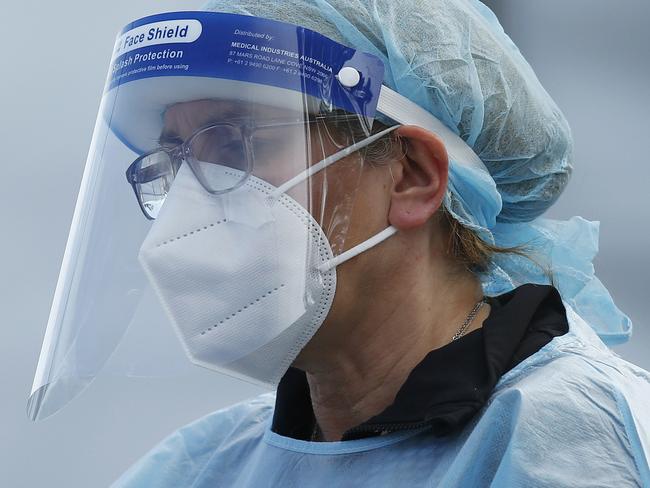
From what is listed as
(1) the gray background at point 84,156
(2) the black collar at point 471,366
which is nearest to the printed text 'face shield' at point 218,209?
(2) the black collar at point 471,366

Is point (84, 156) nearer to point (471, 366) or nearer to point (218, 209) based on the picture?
point (218, 209)

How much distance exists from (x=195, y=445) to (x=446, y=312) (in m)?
0.57

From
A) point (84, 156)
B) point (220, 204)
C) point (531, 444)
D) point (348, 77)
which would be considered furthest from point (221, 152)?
point (84, 156)

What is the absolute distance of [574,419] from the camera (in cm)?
119

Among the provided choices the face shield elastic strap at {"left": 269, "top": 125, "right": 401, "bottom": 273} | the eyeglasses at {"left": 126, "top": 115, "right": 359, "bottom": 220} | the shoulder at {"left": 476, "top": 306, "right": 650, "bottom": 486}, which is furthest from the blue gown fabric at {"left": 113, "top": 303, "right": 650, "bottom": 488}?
the eyeglasses at {"left": 126, "top": 115, "right": 359, "bottom": 220}

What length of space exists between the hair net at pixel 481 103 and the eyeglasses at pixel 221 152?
5.5 inches

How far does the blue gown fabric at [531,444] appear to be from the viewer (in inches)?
45.3

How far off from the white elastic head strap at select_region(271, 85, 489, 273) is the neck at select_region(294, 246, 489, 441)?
0.25 feet

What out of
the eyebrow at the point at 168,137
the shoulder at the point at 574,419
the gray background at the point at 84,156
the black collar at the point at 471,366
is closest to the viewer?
the shoulder at the point at 574,419

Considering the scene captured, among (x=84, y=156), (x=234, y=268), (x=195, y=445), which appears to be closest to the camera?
(x=234, y=268)

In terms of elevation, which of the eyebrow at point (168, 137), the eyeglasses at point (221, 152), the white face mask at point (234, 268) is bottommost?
the white face mask at point (234, 268)

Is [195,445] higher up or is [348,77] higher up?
[348,77]

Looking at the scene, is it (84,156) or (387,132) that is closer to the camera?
(387,132)

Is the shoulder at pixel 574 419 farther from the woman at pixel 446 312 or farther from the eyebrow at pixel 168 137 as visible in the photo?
the eyebrow at pixel 168 137
